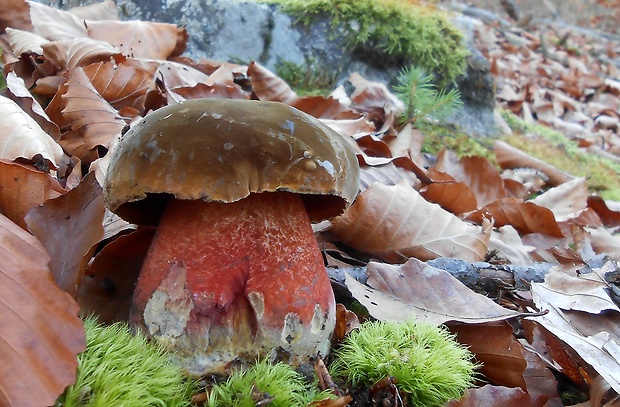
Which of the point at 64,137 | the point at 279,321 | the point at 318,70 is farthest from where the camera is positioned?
the point at 318,70

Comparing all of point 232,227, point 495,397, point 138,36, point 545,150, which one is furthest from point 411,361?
point 545,150

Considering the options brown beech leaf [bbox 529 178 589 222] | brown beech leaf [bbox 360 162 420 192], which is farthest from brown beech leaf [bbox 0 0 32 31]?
brown beech leaf [bbox 529 178 589 222]

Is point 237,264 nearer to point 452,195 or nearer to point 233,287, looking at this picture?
point 233,287

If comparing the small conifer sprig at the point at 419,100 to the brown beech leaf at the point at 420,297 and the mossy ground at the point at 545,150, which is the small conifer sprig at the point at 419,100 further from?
the brown beech leaf at the point at 420,297

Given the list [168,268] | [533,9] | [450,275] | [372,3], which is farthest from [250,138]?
[533,9]

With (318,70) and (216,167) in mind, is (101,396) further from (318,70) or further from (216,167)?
(318,70)

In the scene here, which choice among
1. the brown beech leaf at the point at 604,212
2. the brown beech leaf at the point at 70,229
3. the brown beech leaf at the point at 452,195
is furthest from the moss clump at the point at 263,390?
the brown beech leaf at the point at 604,212

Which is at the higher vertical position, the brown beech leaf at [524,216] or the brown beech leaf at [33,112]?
the brown beech leaf at [33,112]
